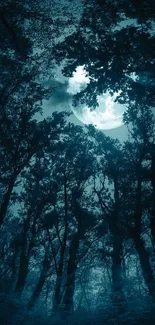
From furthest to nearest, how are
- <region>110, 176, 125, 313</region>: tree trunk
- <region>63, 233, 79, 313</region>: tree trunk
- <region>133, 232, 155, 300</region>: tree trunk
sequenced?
<region>110, 176, 125, 313</region>: tree trunk < <region>63, 233, 79, 313</region>: tree trunk < <region>133, 232, 155, 300</region>: tree trunk

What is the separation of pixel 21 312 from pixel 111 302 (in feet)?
19.1

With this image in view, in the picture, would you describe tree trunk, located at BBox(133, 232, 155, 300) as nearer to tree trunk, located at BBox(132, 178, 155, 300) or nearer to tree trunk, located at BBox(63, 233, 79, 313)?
tree trunk, located at BBox(132, 178, 155, 300)

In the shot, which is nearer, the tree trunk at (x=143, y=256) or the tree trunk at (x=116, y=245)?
the tree trunk at (x=143, y=256)

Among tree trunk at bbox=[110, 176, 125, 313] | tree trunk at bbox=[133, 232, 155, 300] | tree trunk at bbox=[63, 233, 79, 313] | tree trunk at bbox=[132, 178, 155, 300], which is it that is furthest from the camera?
tree trunk at bbox=[110, 176, 125, 313]

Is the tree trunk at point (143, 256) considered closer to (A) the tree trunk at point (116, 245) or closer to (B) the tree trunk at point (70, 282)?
(A) the tree trunk at point (116, 245)

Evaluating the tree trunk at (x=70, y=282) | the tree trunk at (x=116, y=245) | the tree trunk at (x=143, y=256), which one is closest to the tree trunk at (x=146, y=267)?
the tree trunk at (x=143, y=256)

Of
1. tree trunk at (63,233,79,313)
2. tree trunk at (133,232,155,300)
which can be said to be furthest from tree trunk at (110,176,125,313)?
tree trunk at (63,233,79,313)

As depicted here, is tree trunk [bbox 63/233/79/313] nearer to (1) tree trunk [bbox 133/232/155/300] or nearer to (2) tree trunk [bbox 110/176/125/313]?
(2) tree trunk [bbox 110/176/125/313]

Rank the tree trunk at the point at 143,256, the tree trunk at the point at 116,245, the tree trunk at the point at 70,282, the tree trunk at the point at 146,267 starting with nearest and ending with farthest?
the tree trunk at the point at 146,267 → the tree trunk at the point at 143,256 → the tree trunk at the point at 70,282 → the tree trunk at the point at 116,245

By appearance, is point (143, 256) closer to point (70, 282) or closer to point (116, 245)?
point (116, 245)

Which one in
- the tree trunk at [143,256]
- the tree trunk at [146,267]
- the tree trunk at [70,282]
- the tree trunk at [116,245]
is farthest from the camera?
the tree trunk at [116,245]

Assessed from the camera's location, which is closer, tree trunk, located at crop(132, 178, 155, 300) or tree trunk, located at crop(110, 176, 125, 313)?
tree trunk, located at crop(132, 178, 155, 300)

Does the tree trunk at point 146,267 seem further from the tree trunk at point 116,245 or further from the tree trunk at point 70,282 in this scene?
the tree trunk at point 70,282

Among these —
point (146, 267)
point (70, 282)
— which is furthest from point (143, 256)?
point (70, 282)
